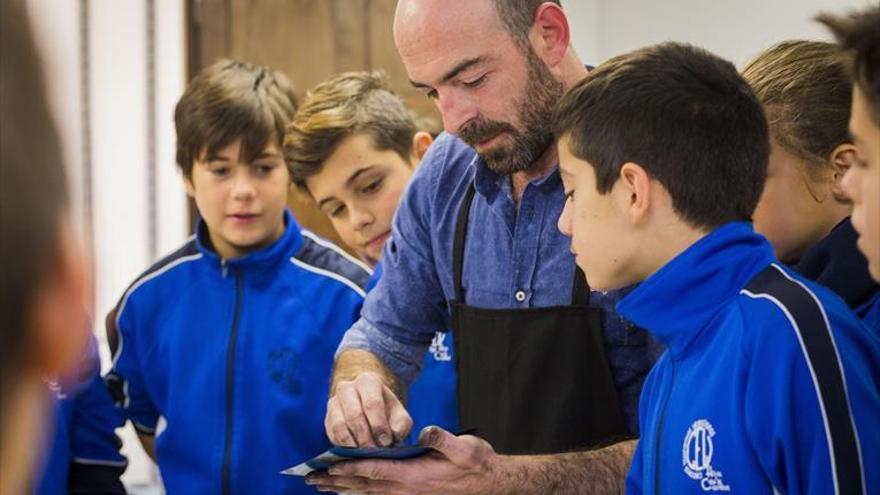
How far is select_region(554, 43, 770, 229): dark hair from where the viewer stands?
5.17 feet

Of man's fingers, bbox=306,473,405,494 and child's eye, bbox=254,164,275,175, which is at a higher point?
child's eye, bbox=254,164,275,175

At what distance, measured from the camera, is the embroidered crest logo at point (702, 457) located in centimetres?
143

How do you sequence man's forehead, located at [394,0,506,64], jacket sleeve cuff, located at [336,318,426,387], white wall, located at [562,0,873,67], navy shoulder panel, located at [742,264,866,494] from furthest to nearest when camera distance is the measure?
1. white wall, located at [562,0,873,67]
2. jacket sleeve cuff, located at [336,318,426,387]
3. man's forehead, located at [394,0,506,64]
4. navy shoulder panel, located at [742,264,866,494]

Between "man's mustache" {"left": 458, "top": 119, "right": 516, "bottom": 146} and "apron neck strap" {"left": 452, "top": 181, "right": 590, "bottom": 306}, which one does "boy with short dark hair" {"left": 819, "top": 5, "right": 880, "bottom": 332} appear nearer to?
"man's mustache" {"left": 458, "top": 119, "right": 516, "bottom": 146}

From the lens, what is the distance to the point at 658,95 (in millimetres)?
1605

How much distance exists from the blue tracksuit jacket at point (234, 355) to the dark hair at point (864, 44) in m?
1.57

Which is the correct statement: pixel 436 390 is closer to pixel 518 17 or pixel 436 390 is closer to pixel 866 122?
pixel 518 17

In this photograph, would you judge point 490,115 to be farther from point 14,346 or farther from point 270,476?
point 14,346

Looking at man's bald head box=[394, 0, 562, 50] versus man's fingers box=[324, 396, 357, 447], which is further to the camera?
man's bald head box=[394, 0, 562, 50]

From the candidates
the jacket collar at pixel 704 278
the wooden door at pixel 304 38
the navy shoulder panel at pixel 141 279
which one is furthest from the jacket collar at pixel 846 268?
the wooden door at pixel 304 38

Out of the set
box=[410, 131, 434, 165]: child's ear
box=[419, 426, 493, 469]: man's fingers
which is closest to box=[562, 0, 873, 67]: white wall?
box=[410, 131, 434, 165]: child's ear

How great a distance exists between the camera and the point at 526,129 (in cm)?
195

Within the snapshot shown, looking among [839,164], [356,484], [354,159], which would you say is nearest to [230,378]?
[354,159]

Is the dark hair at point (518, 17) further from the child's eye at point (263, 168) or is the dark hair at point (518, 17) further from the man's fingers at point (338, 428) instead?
the child's eye at point (263, 168)
